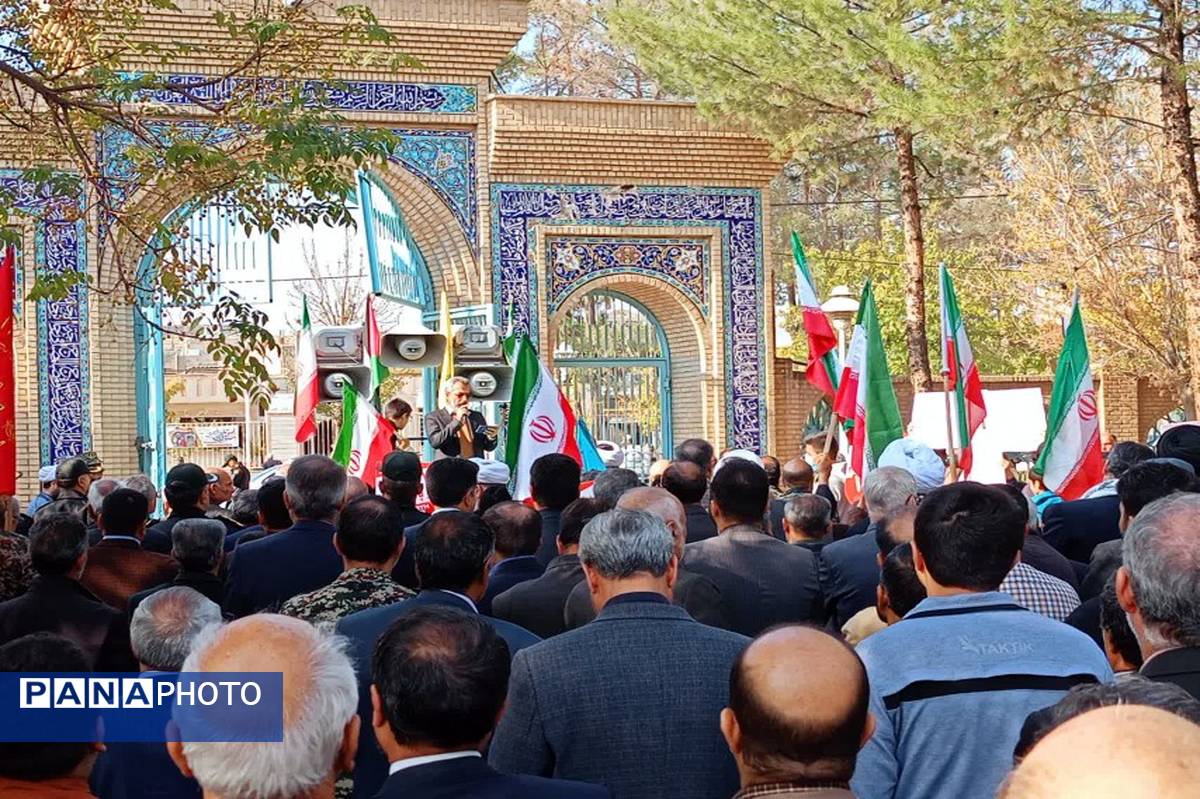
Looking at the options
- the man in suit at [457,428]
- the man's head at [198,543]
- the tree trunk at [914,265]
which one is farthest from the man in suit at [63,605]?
the tree trunk at [914,265]

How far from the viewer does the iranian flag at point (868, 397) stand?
443 inches

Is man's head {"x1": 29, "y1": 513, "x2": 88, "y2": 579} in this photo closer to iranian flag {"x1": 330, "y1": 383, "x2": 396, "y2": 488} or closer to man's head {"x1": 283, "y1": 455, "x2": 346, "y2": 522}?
man's head {"x1": 283, "y1": 455, "x2": 346, "y2": 522}

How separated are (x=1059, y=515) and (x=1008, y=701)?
12.8 ft

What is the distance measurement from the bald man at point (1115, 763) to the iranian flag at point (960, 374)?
10.5 m

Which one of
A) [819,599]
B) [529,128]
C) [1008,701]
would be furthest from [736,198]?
[1008,701]

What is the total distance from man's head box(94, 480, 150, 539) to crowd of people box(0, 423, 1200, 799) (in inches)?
17.3

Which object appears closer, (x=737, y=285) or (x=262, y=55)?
(x=262, y=55)

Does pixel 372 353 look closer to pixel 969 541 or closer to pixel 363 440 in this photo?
pixel 363 440

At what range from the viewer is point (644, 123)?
1925 centimetres

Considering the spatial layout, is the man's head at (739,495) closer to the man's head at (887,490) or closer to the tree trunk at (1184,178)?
the man's head at (887,490)

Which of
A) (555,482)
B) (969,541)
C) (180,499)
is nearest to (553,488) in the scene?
(555,482)

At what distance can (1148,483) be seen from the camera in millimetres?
5770

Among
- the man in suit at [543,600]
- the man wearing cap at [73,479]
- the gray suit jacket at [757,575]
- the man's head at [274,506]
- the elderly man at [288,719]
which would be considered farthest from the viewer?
the man wearing cap at [73,479]

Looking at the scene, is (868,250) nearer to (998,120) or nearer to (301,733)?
(998,120)
